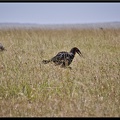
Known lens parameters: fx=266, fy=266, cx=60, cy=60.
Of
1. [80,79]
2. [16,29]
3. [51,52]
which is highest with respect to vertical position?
[16,29]

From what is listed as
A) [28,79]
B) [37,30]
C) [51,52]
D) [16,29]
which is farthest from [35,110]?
[37,30]

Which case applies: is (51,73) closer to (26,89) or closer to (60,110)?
(26,89)

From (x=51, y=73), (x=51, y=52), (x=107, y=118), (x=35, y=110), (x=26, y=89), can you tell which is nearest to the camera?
(x=107, y=118)

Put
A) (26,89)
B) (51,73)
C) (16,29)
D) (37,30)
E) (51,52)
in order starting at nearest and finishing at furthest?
(26,89), (51,73), (51,52), (16,29), (37,30)

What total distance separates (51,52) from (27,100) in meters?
4.97

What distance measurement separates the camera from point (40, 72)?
16.3 feet

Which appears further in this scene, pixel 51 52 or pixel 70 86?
pixel 51 52

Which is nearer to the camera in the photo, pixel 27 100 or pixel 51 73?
pixel 27 100

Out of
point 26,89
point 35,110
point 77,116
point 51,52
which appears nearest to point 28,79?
point 26,89

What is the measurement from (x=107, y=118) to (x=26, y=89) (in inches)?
56.5

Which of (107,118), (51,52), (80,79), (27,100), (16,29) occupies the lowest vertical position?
(107,118)

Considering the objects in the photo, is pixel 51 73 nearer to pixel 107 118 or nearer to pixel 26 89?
pixel 26 89

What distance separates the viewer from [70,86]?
13.9 feet

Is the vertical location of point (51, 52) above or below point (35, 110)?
above
